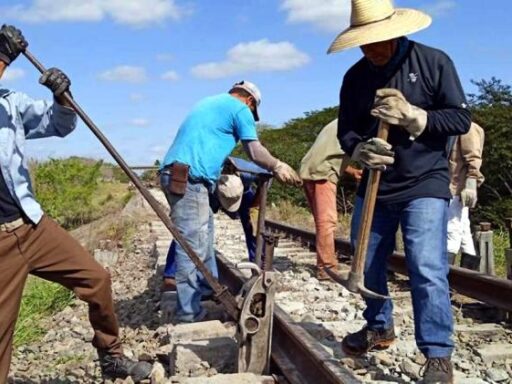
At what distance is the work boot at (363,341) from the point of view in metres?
4.41

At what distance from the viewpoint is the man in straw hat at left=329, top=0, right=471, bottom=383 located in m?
3.78

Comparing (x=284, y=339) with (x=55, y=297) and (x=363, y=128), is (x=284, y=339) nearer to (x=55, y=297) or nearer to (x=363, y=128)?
(x=363, y=128)

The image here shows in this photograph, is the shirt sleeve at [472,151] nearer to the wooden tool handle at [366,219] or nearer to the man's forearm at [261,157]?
the man's forearm at [261,157]

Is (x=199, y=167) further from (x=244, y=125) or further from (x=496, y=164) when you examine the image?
(x=496, y=164)

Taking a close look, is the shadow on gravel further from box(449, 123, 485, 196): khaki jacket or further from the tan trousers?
box(449, 123, 485, 196): khaki jacket

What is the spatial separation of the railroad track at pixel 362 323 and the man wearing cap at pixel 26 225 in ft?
3.87

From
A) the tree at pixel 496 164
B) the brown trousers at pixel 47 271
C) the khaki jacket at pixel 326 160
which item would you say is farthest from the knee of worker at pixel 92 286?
the tree at pixel 496 164

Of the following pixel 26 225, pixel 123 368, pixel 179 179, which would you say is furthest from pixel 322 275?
pixel 26 225

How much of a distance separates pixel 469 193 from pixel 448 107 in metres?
3.12

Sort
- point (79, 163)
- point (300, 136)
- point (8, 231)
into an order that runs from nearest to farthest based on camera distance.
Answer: point (8, 231)
point (79, 163)
point (300, 136)

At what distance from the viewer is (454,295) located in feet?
20.1

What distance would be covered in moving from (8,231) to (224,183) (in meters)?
2.21

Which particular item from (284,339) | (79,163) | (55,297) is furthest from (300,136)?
(284,339)

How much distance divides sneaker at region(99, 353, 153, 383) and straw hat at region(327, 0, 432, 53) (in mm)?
2148
